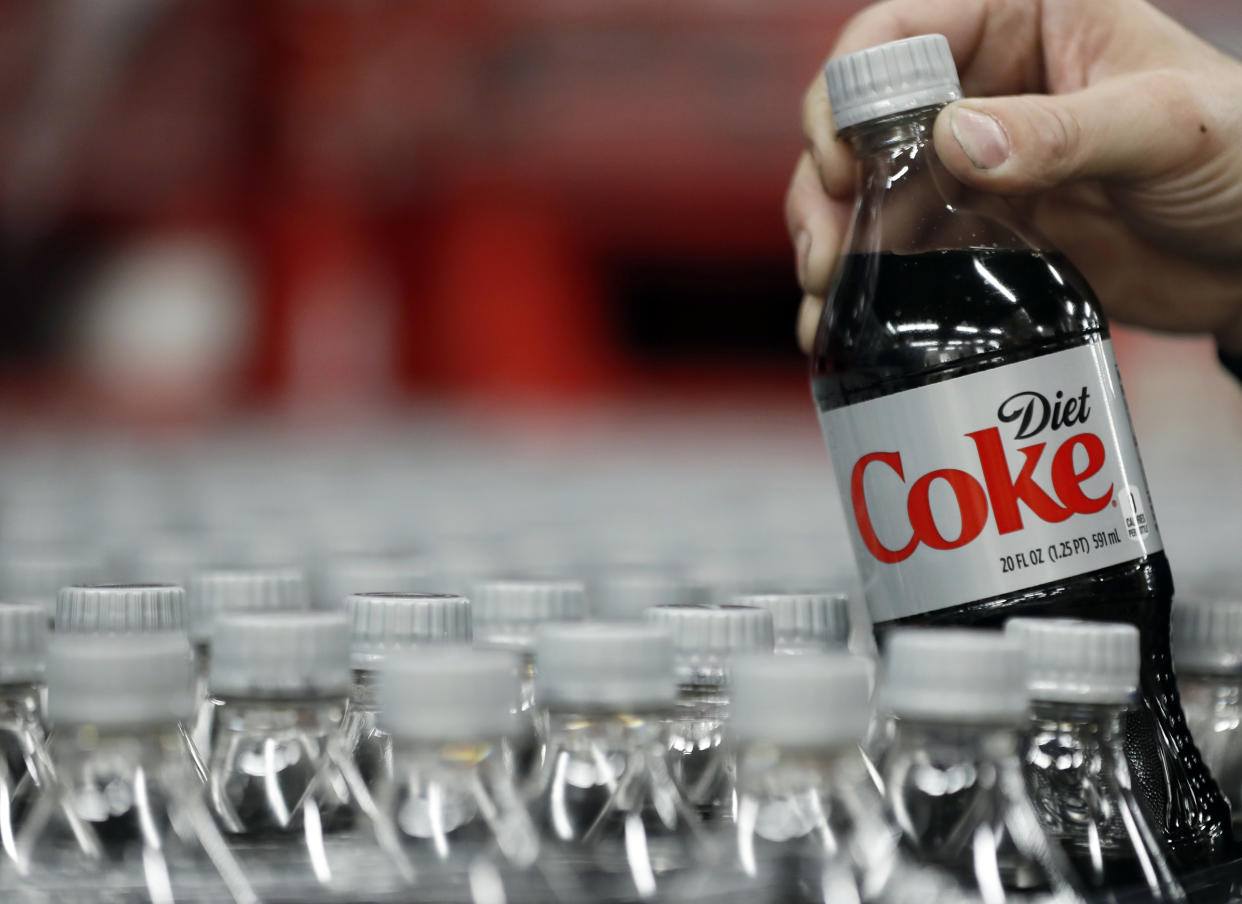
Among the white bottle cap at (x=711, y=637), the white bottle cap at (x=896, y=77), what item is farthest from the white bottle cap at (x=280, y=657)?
the white bottle cap at (x=896, y=77)

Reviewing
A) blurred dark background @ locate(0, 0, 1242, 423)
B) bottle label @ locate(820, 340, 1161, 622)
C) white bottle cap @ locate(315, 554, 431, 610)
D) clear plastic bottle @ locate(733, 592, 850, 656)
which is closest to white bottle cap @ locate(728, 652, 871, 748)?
bottle label @ locate(820, 340, 1161, 622)

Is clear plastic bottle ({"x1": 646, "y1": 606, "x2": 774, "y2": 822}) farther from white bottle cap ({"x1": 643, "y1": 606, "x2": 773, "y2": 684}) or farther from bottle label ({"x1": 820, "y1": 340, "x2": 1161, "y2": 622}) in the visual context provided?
bottle label ({"x1": 820, "y1": 340, "x2": 1161, "y2": 622})

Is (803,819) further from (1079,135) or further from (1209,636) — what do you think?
(1079,135)

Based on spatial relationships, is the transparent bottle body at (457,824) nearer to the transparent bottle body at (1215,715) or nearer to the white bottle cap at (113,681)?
the white bottle cap at (113,681)

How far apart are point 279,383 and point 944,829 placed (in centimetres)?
435

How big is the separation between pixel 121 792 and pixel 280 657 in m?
0.11

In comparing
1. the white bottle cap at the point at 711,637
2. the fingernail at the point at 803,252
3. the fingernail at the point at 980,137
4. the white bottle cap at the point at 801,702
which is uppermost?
the fingernail at the point at 803,252

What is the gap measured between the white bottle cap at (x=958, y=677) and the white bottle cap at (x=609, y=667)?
14 centimetres

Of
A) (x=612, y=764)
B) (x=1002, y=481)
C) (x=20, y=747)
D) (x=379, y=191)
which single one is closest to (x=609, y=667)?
(x=612, y=764)

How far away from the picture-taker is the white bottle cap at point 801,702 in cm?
78

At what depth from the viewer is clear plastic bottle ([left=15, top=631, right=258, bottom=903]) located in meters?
0.83

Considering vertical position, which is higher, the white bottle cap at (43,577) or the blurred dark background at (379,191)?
the blurred dark background at (379,191)

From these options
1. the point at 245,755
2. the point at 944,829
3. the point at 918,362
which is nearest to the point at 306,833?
the point at 245,755

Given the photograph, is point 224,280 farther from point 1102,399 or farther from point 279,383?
point 1102,399
